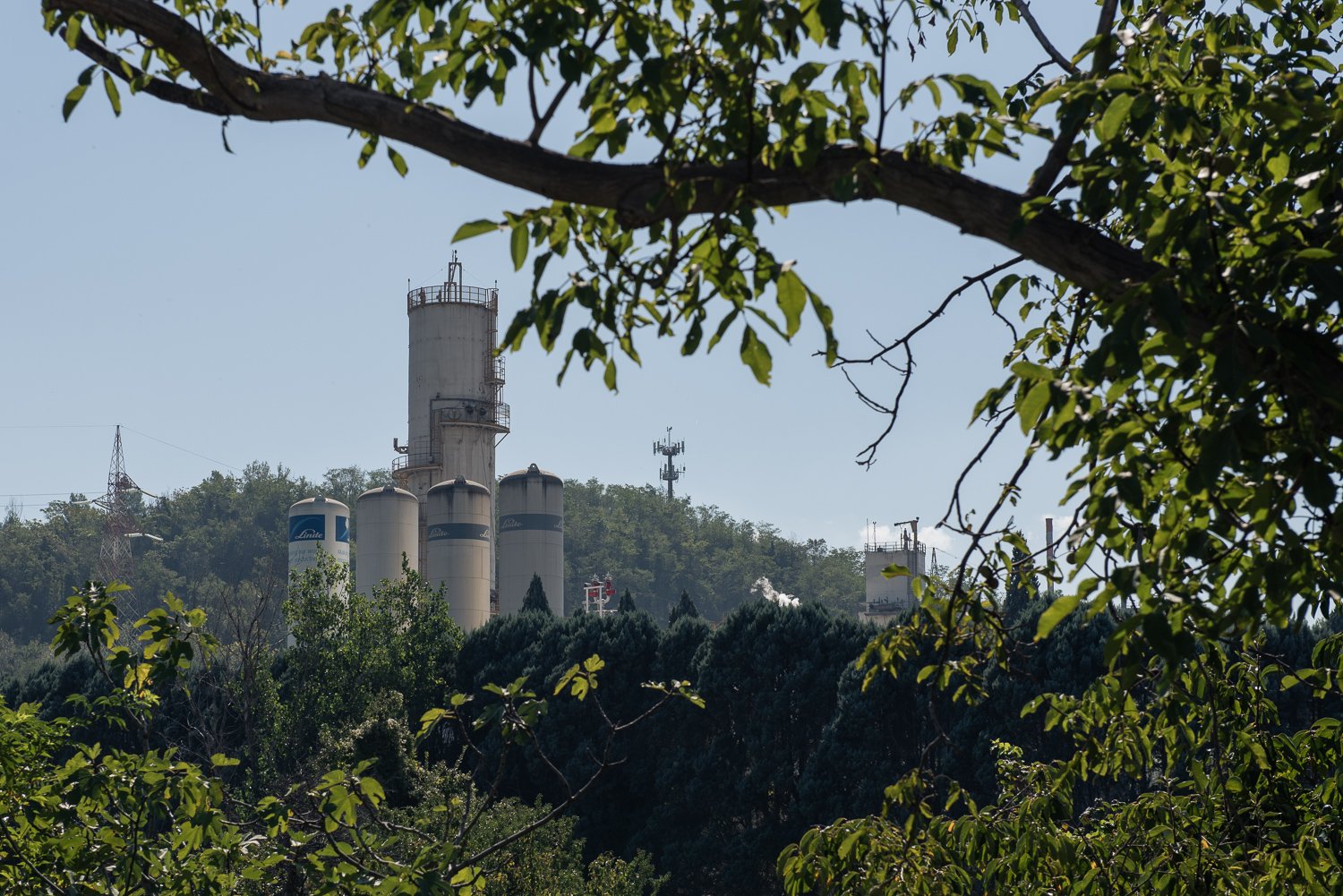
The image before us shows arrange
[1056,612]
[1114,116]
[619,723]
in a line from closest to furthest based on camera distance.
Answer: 1. [1056,612]
2. [1114,116]
3. [619,723]

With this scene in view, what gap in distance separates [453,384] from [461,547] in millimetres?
5233

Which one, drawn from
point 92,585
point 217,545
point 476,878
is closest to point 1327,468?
point 476,878

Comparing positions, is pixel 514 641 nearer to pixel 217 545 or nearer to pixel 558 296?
pixel 558 296

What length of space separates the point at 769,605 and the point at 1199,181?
23.5 meters

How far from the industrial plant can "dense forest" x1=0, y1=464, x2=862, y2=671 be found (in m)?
54.9

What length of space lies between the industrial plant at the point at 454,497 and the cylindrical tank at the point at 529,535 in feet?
0.09

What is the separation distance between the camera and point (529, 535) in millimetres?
44344

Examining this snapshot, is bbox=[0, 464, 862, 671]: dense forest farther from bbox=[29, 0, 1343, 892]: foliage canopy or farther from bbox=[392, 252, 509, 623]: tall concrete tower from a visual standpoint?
bbox=[29, 0, 1343, 892]: foliage canopy

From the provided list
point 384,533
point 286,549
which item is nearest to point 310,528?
point 384,533

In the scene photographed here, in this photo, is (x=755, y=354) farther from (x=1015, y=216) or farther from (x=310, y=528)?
(x=310, y=528)

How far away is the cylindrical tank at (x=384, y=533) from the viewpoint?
43.0 m

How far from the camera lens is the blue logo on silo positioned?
44812 millimetres

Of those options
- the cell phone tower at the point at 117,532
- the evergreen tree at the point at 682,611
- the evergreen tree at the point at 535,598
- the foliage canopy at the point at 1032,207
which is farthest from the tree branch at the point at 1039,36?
the cell phone tower at the point at 117,532

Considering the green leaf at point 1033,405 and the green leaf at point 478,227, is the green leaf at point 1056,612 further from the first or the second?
the green leaf at point 478,227
